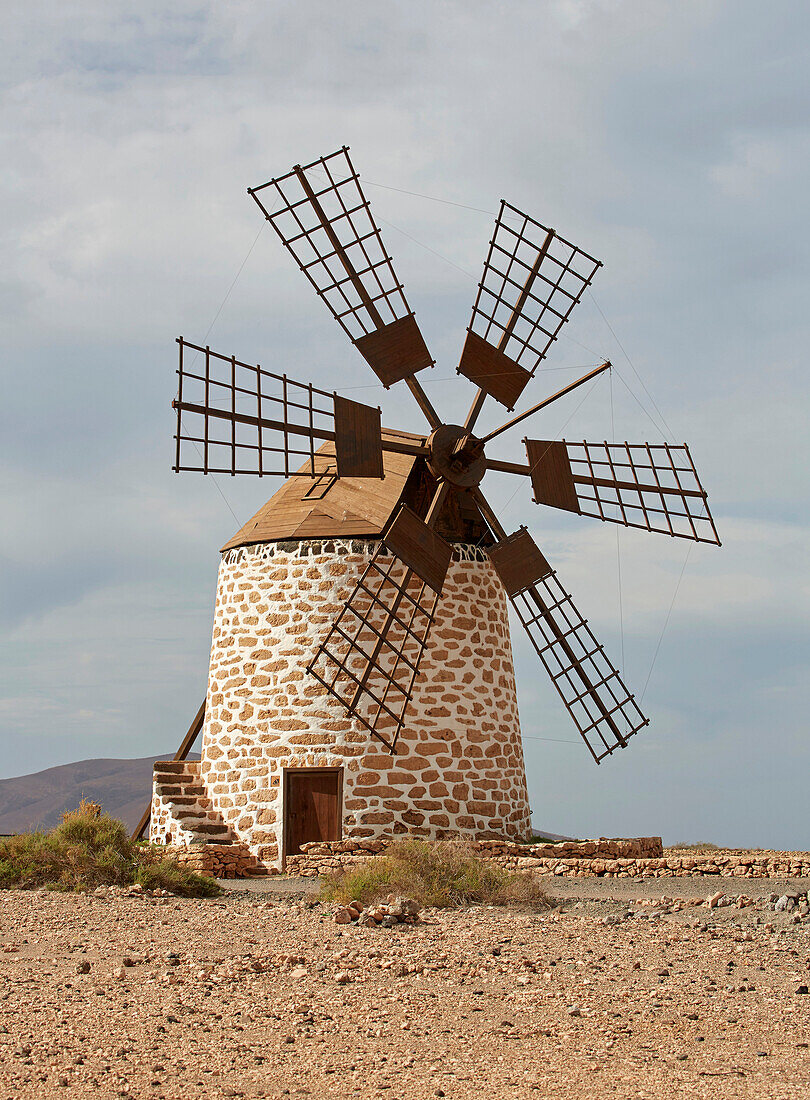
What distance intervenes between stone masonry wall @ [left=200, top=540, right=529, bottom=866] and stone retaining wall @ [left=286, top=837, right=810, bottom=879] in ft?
2.01

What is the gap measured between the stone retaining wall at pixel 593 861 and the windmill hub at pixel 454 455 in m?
4.35

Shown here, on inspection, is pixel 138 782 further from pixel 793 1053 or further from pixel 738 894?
pixel 793 1053

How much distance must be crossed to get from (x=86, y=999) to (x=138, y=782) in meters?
38.5

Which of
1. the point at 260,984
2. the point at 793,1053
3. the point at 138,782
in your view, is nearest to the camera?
the point at 793,1053

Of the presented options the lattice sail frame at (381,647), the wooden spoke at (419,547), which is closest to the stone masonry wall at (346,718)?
the lattice sail frame at (381,647)

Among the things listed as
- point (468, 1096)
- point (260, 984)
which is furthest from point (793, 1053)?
point (260, 984)

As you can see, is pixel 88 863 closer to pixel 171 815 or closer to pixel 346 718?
pixel 171 815

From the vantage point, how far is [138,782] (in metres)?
42.3

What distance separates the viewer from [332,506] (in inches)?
547

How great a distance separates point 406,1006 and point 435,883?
10.9 ft

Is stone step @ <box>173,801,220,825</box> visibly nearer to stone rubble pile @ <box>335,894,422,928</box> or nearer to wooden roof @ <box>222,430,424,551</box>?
wooden roof @ <box>222,430,424,551</box>

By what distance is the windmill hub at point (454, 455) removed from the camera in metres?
12.8

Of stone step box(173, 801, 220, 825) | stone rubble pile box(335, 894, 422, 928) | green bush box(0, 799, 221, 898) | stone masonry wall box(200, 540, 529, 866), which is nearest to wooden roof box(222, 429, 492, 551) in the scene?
stone masonry wall box(200, 540, 529, 866)

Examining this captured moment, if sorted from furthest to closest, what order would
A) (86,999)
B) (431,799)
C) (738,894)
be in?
1. (431,799)
2. (738,894)
3. (86,999)
